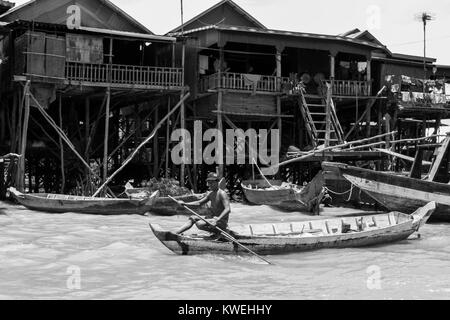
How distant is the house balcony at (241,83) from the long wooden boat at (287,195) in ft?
10.8

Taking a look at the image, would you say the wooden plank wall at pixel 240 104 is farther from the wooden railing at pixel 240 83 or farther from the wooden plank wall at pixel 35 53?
the wooden plank wall at pixel 35 53

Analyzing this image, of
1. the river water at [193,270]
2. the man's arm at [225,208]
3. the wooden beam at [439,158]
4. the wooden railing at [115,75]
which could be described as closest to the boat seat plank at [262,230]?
the river water at [193,270]

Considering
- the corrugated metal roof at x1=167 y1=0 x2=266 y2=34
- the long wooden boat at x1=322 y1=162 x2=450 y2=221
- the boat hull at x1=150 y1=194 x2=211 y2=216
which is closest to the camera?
the long wooden boat at x1=322 y1=162 x2=450 y2=221

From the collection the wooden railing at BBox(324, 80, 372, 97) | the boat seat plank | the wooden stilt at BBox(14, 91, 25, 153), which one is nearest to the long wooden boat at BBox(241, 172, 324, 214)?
the wooden railing at BBox(324, 80, 372, 97)

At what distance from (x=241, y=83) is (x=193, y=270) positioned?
12.0 meters

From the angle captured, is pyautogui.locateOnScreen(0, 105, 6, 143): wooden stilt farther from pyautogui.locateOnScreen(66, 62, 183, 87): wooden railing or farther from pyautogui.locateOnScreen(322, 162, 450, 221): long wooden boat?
pyautogui.locateOnScreen(322, 162, 450, 221): long wooden boat

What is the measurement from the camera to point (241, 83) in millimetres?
20453

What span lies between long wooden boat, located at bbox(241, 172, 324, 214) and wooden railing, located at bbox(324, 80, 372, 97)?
178 inches

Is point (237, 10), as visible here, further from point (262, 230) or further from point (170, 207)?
point (262, 230)

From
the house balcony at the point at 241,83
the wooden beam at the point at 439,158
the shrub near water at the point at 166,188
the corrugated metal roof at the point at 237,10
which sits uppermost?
the corrugated metal roof at the point at 237,10

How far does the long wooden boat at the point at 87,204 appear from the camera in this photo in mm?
16297

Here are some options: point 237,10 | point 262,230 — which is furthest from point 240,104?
point 262,230

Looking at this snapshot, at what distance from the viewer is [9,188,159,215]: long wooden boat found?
16297mm

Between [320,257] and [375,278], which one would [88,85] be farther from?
[375,278]
